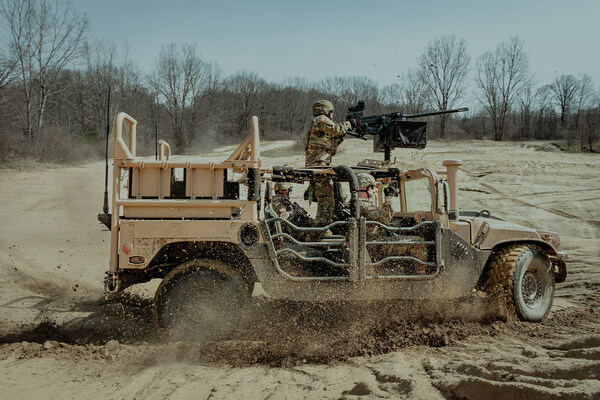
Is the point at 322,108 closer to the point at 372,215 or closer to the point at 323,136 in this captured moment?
the point at 323,136

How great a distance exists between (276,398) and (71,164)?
2045 cm

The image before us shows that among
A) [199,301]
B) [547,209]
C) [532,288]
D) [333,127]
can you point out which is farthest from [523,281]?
[547,209]

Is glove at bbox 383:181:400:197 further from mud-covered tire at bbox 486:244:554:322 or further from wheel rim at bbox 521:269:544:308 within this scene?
wheel rim at bbox 521:269:544:308

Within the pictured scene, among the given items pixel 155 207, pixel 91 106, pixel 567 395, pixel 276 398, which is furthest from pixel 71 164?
pixel 567 395

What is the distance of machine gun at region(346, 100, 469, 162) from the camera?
18.5 feet

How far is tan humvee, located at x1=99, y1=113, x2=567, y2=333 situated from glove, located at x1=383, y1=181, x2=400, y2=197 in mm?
823

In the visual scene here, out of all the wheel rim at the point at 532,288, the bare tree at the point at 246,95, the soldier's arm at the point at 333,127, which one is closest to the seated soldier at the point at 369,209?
the soldier's arm at the point at 333,127

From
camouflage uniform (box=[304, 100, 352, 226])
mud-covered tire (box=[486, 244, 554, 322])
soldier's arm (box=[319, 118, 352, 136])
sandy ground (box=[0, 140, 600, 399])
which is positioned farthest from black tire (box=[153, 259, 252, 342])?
mud-covered tire (box=[486, 244, 554, 322])

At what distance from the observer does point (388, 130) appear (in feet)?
19.1

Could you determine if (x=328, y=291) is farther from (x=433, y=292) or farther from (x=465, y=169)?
(x=465, y=169)

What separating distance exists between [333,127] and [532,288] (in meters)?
2.95

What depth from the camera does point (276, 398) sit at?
11.4 feet

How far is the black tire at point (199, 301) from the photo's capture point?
4.49 meters

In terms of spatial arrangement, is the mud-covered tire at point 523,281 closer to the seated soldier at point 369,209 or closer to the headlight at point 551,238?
the headlight at point 551,238
